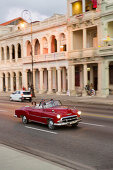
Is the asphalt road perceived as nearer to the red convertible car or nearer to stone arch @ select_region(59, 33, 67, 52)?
the red convertible car

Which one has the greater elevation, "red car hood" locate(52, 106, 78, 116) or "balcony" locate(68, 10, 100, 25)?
"balcony" locate(68, 10, 100, 25)

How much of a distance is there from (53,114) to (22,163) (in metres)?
5.41

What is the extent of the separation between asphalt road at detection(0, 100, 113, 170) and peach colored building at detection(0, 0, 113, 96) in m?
19.7

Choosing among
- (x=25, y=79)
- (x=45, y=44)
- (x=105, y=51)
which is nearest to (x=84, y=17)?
(x=105, y=51)

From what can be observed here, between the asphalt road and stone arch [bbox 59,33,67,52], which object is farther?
stone arch [bbox 59,33,67,52]

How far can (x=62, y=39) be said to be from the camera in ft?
129

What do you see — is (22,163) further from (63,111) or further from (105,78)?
(105,78)

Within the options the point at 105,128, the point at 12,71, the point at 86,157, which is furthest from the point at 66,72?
the point at 86,157

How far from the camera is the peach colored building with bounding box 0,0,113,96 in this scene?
32.2m

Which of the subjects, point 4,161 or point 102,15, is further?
point 102,15

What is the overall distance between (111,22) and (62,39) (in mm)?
9341

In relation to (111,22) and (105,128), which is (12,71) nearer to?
(111,22)

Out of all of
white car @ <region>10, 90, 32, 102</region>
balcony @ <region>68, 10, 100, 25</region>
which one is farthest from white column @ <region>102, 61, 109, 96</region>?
white car @ <region>10, 90, 32, 102</region>

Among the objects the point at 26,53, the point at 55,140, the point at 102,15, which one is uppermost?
the point at 102,15
